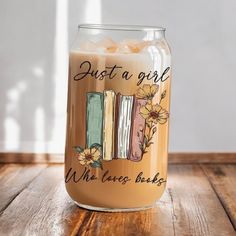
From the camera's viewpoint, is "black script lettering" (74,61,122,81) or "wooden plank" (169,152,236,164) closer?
"black script lettering" (74,61,122,81)

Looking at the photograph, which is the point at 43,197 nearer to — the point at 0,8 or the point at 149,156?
the point at 149,156

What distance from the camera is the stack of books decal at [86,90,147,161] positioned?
91 cm

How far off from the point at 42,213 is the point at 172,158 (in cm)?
47

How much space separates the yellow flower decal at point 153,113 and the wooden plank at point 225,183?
17 centimetres

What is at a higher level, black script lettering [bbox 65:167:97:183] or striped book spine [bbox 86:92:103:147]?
striped book spine [bbox 86:92:103:147]

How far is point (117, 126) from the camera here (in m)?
0.91

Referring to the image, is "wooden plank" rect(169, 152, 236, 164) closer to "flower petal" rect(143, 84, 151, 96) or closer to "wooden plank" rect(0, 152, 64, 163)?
"wooden plank" rect(0, 152, 64, 163)

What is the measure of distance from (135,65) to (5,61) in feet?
1.59

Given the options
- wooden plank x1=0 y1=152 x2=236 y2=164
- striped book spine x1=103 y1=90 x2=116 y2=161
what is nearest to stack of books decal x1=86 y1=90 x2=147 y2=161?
striped book spine x1=103 y1=90 x2=116 y2=161

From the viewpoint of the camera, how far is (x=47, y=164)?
1303mm

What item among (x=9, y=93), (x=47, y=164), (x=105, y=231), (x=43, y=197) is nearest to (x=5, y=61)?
(x=9, y=93)

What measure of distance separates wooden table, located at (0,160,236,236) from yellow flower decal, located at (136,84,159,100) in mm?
165

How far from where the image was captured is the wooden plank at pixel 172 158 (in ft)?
4.30

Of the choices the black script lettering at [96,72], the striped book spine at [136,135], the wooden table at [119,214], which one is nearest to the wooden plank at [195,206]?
the wooden table at [119,214]
